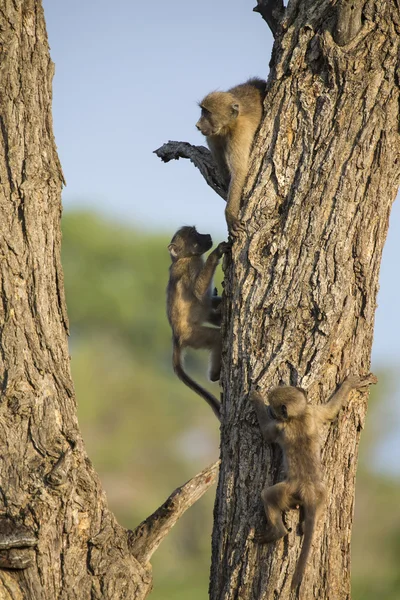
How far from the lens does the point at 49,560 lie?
4.25 m

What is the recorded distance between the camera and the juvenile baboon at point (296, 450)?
4.18m

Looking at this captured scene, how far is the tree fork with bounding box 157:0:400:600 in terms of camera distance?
433cm

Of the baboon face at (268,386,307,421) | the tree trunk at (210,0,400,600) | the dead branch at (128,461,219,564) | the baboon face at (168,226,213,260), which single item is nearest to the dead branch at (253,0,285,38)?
the tree trunk at (210,0,400,600)

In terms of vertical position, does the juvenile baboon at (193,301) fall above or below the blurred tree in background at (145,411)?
below

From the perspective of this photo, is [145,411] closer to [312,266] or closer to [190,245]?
[190,245]

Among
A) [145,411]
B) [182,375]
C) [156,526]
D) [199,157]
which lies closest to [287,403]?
[156,526]

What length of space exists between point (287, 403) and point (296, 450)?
27 cm

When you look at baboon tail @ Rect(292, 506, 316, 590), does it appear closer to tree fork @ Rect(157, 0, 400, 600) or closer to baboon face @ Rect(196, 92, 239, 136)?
tree fork @ Rect(157, 0, 400, 600)

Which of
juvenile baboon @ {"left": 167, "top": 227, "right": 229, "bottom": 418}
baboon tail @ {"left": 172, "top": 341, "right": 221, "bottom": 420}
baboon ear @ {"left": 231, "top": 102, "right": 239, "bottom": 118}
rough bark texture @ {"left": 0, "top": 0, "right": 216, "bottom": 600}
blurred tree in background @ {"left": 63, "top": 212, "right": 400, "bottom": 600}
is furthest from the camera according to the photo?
blurred tree in background @ {"left": 63, "top": 212, "right": 400, "bottom": 600}

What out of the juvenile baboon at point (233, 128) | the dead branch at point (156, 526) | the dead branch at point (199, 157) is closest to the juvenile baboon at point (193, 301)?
the dead branch at point (199, 157)

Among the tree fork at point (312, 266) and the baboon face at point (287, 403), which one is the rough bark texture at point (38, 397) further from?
the baboon face at point (287, 403)

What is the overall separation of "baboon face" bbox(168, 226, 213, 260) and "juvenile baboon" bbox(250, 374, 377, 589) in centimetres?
230

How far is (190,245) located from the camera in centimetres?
653

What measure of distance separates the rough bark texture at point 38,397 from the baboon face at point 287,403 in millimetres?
905
